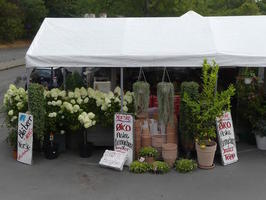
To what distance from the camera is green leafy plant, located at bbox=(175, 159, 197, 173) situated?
8.05m

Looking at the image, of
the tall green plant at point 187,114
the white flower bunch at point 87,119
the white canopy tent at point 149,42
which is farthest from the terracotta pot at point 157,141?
the white canopy tent at point 149,42

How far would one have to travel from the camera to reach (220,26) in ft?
31.8

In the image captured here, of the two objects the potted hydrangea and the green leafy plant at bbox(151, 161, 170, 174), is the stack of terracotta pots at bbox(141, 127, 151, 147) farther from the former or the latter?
the potted hydrangea

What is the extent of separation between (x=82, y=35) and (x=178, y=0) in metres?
18.3

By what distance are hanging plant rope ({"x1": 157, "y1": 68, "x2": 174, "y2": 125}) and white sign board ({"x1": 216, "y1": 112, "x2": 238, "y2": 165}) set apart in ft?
3.35

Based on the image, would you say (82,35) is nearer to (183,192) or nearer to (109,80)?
(109,80)

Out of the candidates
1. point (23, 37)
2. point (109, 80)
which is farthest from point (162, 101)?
point (23, 37)

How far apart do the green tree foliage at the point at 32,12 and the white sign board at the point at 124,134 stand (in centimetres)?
4760

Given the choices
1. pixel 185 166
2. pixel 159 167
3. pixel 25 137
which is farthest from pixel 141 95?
pixel 25 137

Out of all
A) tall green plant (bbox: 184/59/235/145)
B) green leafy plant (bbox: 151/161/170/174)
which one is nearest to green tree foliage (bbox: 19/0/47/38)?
tall green plant (bbox: 184/59/235/145)

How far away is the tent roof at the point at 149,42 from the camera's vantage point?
8.38 m

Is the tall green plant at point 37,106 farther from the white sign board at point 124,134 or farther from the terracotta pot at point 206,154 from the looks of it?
the terracotta pot at point 206,154

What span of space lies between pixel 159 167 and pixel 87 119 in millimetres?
1899

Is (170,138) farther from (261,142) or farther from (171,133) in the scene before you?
(261,142)
